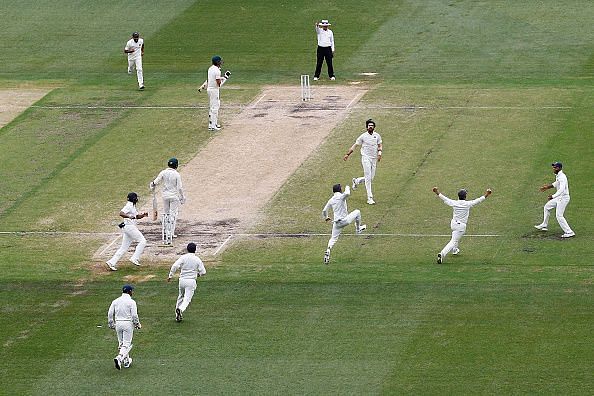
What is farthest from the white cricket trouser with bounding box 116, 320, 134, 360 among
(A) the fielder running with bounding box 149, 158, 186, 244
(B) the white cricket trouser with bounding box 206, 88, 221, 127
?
(B) the white cricket trouser with bounding box 206, 88, 221, 127

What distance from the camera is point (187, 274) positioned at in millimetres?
31734

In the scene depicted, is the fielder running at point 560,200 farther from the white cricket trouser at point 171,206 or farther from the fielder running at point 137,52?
the fielder running at point 137,52

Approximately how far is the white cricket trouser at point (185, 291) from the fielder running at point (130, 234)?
3.76m

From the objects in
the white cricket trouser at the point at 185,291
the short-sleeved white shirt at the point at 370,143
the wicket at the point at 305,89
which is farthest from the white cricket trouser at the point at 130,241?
the wicket at the point at 305,89

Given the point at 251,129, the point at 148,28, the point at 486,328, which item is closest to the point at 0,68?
the point at 148,28

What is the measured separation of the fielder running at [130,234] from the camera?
3528cm

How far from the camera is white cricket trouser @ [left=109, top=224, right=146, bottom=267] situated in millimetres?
35344

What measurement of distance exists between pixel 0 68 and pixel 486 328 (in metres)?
30.9

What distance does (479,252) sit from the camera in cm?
3584

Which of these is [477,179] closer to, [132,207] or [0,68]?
[132,207]

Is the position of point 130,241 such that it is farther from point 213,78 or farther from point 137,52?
point 137,52

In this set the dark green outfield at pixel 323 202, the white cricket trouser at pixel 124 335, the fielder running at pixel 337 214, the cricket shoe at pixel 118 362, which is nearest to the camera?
the cricket shoe at pixel 118 362

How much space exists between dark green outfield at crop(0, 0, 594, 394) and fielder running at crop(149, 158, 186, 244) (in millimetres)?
1834

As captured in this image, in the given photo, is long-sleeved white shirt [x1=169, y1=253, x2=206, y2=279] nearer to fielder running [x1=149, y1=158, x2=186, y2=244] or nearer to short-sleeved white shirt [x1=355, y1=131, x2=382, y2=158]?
fielder running [x1=149, y1=158, x2=186, y2=244]
